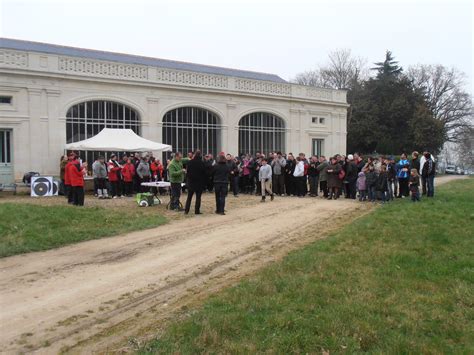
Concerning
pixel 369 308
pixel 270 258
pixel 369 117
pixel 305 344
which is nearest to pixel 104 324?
pixel 305 344

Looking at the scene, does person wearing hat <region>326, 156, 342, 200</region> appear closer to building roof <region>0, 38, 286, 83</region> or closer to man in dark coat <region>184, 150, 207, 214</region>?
man in dark coat <region>184, 150, 207, 214</region>

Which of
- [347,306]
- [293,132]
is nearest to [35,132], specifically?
[293,132]

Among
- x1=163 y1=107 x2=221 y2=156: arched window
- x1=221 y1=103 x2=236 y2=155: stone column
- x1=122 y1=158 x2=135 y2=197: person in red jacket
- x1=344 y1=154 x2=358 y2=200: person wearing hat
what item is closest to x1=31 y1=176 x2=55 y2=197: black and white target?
x1=122 y1=158 x2=135 y2=197: person in red jacket

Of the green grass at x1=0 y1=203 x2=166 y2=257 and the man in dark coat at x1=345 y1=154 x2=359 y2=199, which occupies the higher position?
the man in dark coat at x1=345 y1=154 x2=359 y2=199

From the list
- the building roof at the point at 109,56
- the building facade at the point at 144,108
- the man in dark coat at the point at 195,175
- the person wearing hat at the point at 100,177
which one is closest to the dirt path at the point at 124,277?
the man in dark coat at the point at 195,175

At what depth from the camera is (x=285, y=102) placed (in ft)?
96.3

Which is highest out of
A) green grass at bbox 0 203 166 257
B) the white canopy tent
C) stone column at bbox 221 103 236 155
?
stone column at bbox 221 103 236 155

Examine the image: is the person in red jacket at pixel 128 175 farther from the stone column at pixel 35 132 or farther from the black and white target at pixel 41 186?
the stone column at pixel 35 132

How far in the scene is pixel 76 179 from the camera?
46.2ft

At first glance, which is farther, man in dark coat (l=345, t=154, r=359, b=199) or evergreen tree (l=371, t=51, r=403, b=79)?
evergreen tree (l=371, t=51, r=403, b=79)

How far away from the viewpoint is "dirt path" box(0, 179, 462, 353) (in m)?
4.66

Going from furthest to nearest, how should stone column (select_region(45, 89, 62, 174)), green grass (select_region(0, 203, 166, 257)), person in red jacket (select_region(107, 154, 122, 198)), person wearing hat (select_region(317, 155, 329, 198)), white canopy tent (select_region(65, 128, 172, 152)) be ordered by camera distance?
stone column (select_region(45, 89, 62, 174)), white canopy tent (select_region(65, 128, 172, 152)), person wearing hat (select_region(317, 155, 329, 198)), person in red jacket (select_region(107, 154, 122, 198)), green grass (select_region(0, 203, 166, 257))

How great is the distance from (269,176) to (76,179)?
6.71 m

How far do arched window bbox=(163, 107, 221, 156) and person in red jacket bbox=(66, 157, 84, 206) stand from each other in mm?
10577
